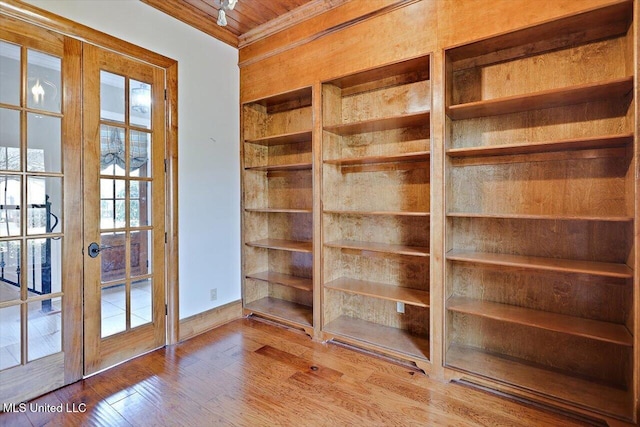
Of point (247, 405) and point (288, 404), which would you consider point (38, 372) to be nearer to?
point (247, 405)

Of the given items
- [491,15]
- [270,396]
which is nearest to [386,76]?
[491,15]

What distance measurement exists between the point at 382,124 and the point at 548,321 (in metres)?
1.76

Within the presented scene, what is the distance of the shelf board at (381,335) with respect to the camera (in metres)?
2.39

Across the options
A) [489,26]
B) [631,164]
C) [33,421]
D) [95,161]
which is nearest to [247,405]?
[33,421]

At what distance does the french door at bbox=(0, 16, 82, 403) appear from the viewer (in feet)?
6.32

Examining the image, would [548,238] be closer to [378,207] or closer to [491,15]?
[378,207]

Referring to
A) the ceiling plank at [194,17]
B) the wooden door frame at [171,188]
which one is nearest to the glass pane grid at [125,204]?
the wooden door frame at [171,188]

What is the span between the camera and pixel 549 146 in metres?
1.94

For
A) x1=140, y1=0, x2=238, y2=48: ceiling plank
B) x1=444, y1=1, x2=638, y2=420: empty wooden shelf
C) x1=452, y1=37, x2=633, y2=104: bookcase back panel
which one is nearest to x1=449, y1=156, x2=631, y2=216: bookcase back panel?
x1=444, y1=1, x2=638, y2=420: empty wooden shelf

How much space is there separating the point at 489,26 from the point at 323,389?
101 inches

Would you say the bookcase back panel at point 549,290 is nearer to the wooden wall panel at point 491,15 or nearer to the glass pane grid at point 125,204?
the wooden wall panel at point 491,15

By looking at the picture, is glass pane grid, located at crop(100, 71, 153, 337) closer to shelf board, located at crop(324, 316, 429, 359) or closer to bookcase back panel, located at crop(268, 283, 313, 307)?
bookcase back panel, located at crop(268, 283, 313, 307)

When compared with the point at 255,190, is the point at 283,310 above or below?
below

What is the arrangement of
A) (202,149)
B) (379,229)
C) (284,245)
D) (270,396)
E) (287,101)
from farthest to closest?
(287,101) → (284,245) → (202,149) → (379,229) → (270,396)
